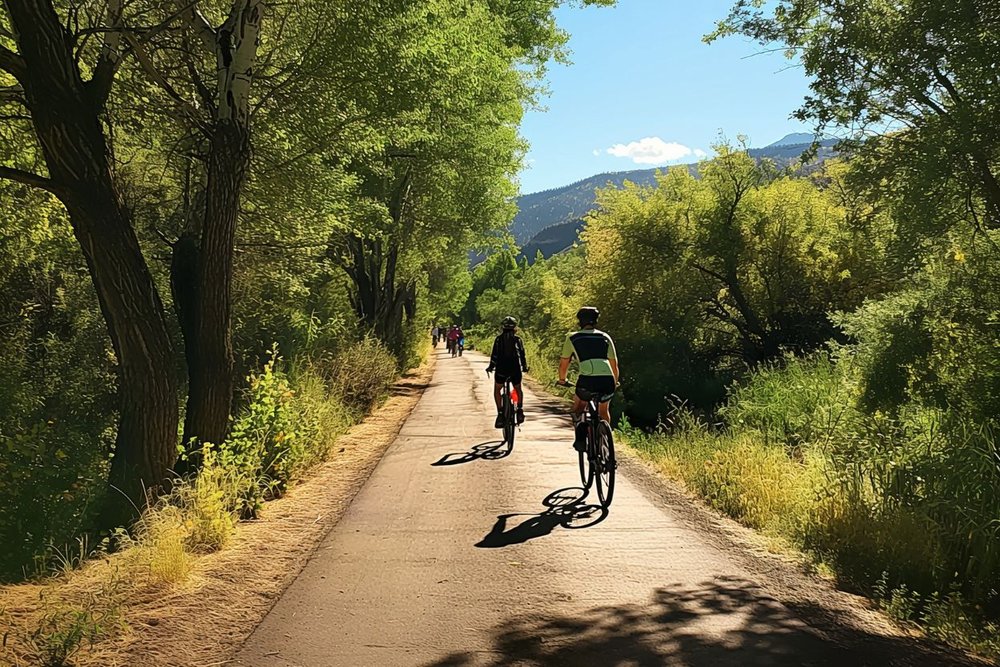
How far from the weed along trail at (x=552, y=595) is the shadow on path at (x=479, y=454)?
1.72 meters

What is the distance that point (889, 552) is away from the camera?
4777 millimetres

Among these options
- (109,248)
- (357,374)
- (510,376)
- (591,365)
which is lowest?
(357,374)

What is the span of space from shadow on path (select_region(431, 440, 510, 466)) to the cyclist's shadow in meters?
2.15

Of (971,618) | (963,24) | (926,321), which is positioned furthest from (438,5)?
(971,618)

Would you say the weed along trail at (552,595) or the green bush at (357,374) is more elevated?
the green bush at (357,374)

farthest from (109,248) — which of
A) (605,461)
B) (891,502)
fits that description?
(891,502)

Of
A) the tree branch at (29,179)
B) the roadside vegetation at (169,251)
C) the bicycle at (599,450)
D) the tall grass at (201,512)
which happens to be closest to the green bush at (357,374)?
the roadside vegetation at (169,251)

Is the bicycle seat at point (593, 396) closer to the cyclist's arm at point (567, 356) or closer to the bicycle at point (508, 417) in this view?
the cyclist's arm at point (567, 356)

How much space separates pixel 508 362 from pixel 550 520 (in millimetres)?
4268

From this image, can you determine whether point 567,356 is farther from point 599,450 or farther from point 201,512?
point 201,512

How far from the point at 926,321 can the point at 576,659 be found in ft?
20.8

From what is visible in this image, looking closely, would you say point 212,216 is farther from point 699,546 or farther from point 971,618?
point 971,618

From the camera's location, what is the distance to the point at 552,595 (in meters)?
4.31

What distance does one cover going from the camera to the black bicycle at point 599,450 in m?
6.56
